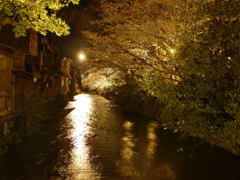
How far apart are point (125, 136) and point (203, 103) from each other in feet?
24.6

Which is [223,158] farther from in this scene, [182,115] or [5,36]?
[5,36]

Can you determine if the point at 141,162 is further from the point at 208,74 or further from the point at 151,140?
the point at 208,74

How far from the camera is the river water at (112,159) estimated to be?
8.26 m

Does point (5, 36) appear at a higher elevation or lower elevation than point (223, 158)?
higher

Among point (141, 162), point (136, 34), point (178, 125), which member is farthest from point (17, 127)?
point (136, 34)

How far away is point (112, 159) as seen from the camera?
9.91 m

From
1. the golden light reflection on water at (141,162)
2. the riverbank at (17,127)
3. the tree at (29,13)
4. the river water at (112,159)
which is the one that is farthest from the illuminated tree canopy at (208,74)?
the riverbank at (17,127)

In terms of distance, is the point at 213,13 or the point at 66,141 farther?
the point at 66,141

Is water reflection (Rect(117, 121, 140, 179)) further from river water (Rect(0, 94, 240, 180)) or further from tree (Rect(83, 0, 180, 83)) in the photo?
tree (Rect(83, 0, 180, 83))

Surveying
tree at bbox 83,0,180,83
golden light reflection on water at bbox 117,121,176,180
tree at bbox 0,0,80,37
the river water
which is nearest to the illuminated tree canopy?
the river water

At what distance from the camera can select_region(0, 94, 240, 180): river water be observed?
826cm

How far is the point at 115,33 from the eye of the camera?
15734mm

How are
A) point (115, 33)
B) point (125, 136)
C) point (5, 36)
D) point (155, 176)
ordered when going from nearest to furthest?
point (155, 176) → point (5, 36) → point (125, 136) → point (115, 33)

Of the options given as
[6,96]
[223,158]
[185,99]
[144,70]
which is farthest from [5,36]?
[223,158]
